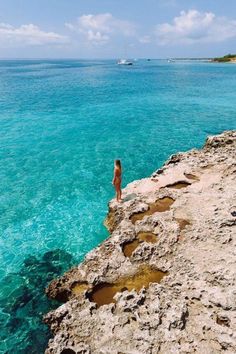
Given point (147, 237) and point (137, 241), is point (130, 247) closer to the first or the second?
point (137, 241)

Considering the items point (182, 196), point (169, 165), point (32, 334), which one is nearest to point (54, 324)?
point (32, 334)

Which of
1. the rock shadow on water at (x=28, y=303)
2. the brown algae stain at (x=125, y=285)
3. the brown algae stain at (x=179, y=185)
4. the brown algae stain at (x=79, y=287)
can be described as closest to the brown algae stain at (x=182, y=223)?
the brown algae stain at (x=125, y=285)

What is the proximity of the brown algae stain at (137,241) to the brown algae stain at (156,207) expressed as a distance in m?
1.11

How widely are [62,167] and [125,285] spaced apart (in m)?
16.4

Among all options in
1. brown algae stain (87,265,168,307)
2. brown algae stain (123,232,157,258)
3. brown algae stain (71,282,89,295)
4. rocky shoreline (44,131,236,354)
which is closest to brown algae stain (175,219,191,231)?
rocky shoreline (44,131,236,354)


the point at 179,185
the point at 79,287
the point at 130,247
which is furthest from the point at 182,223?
the point at 79,287

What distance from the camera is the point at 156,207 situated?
14000 millimetres

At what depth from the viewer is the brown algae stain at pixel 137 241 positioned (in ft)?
37.8

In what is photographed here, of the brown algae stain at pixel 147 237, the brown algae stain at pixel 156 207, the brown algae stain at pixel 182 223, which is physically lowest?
the brown algae stain at pixel 147 237

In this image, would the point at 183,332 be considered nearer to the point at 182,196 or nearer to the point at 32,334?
the point at 32,334

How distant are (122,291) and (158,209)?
4923mm

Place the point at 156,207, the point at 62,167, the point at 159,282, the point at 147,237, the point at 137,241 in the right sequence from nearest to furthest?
the point at 159,282 → the point at 137,241 → the point at 147,237 → the point at 156,207 → the point at 62,167

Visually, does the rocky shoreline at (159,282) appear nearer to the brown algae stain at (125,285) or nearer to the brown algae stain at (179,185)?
the brown algae stain at (125,285)

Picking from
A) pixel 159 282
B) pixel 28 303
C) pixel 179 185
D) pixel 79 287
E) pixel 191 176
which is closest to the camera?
pixel 159 282
